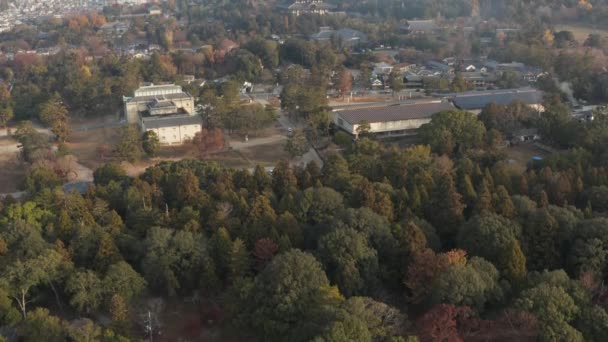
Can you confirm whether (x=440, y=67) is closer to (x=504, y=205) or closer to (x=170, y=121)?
(x=170, y=121)

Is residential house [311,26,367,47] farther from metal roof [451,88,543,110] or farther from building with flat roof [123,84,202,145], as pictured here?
metal roof [451,88,543,110]

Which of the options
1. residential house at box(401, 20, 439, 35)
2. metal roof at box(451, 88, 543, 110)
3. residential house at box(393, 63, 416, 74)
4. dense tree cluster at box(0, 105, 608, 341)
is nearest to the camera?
dense tree cluster at box(0, 105, 608, 341)

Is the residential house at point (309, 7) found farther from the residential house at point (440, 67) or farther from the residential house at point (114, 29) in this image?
the residential house at point (440, 67)

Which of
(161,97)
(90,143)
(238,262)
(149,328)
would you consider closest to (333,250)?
(238,262)

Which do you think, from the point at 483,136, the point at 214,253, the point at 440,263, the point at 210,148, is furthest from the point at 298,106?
the point at 440,263

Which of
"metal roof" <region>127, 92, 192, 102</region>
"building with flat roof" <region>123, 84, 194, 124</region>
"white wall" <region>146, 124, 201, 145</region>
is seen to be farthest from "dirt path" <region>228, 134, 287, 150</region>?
"metal roof" <region>127, 92, 192, 102</region>
